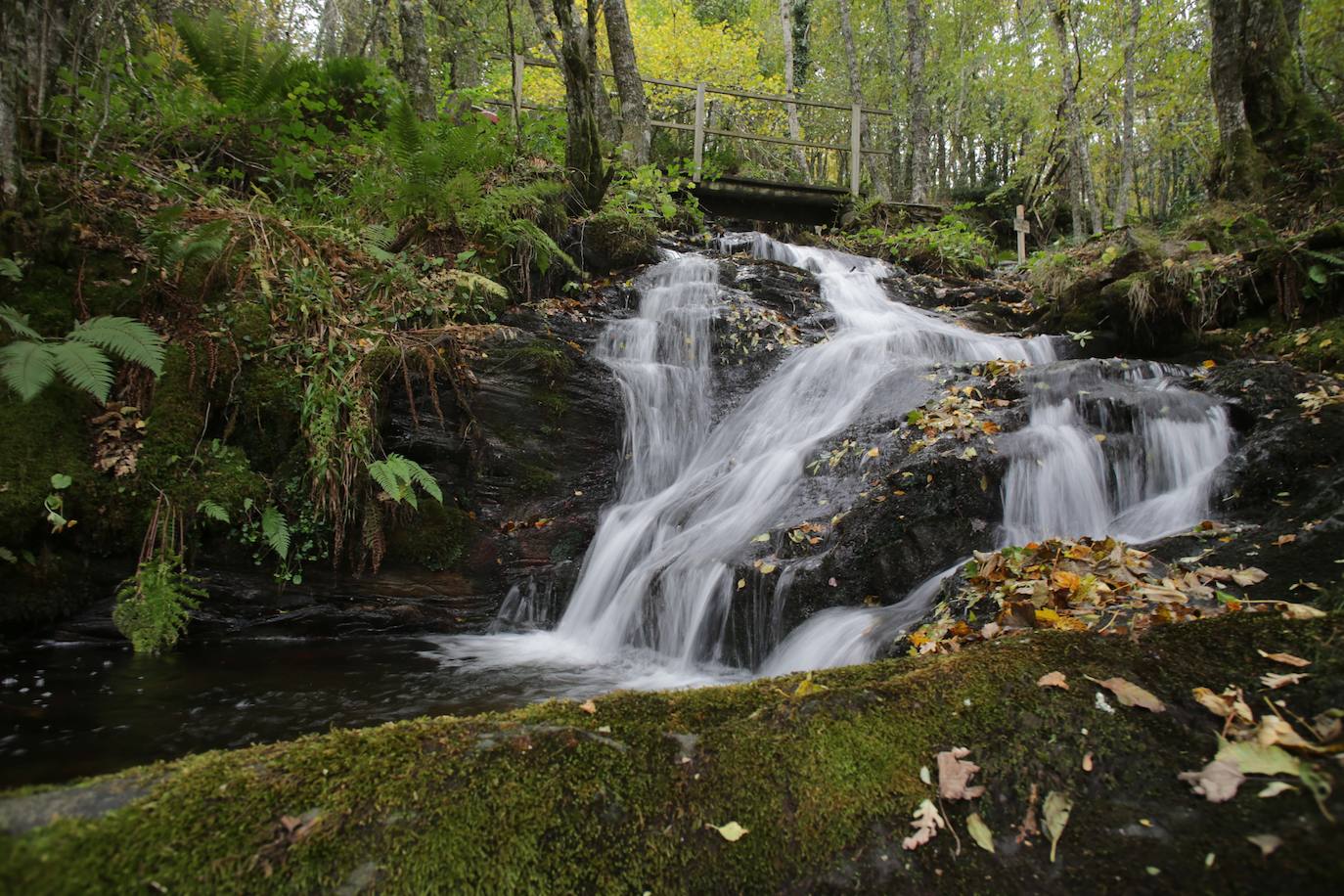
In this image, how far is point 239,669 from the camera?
4.48 m

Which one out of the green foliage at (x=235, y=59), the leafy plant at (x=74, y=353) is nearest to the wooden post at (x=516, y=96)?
the green foliage at (x=235, y=59)

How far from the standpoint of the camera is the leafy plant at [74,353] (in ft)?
12.9

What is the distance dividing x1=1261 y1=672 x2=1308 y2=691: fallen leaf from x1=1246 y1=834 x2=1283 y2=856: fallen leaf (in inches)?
20.8

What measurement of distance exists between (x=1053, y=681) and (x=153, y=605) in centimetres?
546

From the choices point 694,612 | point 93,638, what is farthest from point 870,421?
point 93,638

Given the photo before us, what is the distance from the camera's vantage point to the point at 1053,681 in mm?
1852

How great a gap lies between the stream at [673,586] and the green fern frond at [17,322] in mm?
2086

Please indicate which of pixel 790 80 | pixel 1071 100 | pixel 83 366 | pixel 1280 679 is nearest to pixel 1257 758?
pixel 1280 679

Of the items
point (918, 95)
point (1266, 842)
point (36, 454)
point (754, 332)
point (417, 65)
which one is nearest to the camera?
point (1266, 842)

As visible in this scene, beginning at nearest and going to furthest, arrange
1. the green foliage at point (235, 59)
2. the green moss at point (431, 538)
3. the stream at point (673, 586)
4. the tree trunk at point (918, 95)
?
1. the stream at point (673, 586)
2. the green moss at point (431, 538)
3. the green foliage at point (235, 59)
4. the tree trunk at point (918, 95)

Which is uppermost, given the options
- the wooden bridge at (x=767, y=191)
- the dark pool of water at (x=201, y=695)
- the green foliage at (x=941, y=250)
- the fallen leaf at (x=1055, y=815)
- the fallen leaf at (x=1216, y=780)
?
the wooden bridge at (x=767, y=191)

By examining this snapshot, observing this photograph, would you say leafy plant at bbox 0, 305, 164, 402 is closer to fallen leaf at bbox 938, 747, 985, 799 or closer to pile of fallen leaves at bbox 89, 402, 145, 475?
pile of fallen leaves at bbox 89, 402, 145, 475

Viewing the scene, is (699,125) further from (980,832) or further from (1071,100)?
(980,832)

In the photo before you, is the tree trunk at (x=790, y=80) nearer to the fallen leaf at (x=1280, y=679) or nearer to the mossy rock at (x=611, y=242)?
the mossy rock at (x=611, y=242)
